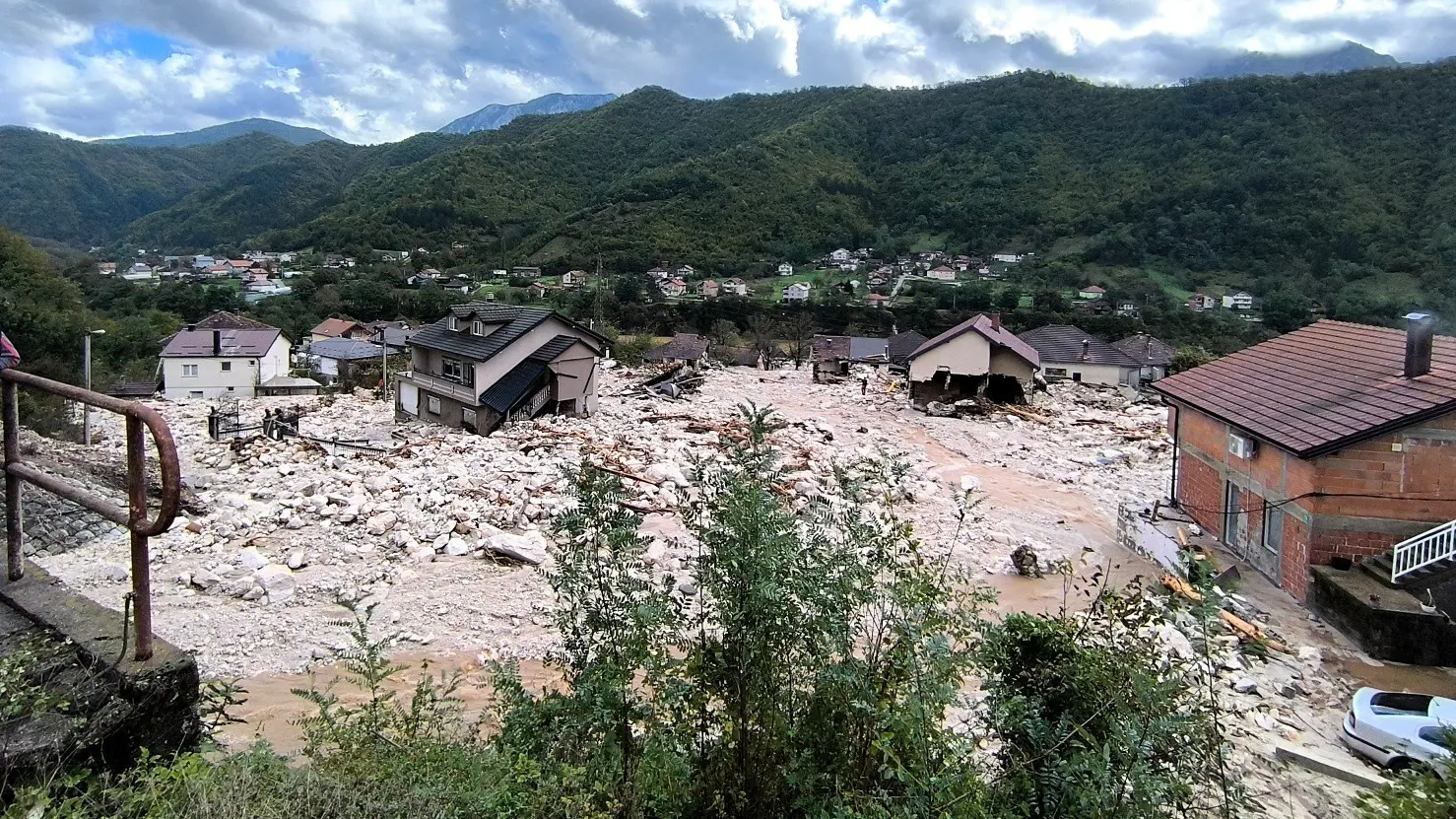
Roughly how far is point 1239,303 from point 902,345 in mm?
34453

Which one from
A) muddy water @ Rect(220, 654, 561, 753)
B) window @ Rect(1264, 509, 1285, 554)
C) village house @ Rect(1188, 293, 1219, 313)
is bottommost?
muddy water @ Rect(220, 654, 561, 753)

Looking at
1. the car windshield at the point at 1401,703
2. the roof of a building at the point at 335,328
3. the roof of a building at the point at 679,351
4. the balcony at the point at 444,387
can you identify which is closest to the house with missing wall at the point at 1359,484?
the car windshield at the point at 1401,703

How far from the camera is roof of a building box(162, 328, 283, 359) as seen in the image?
1565 inches

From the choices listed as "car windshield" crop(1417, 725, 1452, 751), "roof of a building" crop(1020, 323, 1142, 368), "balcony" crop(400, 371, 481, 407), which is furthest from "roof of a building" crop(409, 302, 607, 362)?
"roof of a building" crop(1020, 323, 1142, 368)

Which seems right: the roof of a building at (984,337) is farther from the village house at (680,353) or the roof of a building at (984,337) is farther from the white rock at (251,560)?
the white rock at (251,560)

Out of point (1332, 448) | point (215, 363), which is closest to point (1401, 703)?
point (1332, 448)

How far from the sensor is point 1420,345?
38.0 feet

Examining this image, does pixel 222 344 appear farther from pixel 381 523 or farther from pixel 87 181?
pixel 87 181

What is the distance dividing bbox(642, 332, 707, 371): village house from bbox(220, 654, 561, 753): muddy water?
36.5 metres

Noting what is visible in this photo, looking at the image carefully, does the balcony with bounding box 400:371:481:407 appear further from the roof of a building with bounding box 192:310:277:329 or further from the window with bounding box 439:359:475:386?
the roof of a building with bounding box 192:310:277:329

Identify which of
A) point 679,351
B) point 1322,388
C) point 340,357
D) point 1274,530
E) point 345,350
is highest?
point 679,351

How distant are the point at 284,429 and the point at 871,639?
78.0ft

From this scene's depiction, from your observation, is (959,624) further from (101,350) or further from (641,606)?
(101,350)

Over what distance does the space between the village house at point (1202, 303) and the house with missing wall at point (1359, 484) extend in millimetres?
59668
